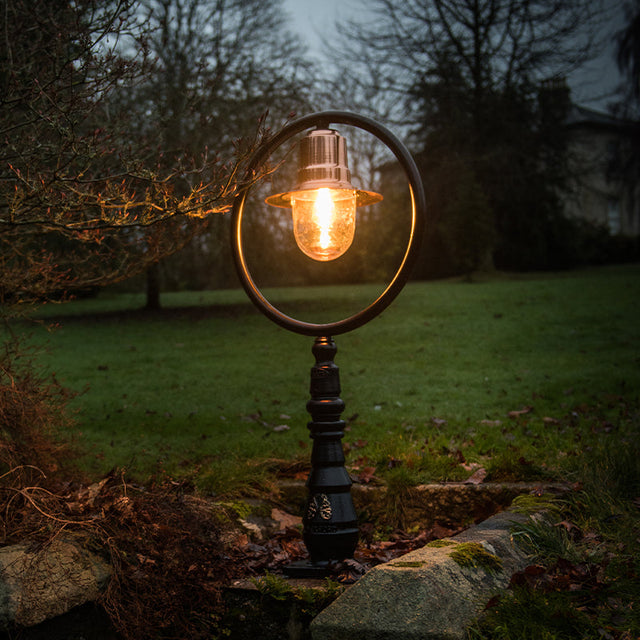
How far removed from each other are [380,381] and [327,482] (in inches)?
229

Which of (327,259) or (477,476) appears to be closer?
(327,259)

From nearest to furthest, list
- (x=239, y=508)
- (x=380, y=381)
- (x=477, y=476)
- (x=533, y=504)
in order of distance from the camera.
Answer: (x=533, y=504) → (x=239, y=508) → (x=477, y=476) → (x=380, y=381)

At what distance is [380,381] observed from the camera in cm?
985

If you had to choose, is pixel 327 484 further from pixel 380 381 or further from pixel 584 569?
pixel 380 381

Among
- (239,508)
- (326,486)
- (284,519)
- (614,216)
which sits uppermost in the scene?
(614,216)

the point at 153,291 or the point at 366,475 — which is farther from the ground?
the point at 153,291

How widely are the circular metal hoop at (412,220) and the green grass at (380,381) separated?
112 cm

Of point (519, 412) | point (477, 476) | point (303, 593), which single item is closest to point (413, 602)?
point (303, 593)

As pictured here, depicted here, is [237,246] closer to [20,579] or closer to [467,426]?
[20,579]

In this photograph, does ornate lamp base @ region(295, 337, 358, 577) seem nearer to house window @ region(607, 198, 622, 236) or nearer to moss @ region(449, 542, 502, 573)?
moss @ region(449, 542, 502, 573)

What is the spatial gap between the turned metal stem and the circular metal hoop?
0.79 feet

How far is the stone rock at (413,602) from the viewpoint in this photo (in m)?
3.08

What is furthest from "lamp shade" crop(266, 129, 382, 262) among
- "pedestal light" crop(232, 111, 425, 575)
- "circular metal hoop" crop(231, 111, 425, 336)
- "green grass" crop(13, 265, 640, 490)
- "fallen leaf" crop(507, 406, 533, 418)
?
"fallen leaf" crop(507, 406, 533, 418)

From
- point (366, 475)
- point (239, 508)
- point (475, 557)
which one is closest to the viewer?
point (475, 557)
